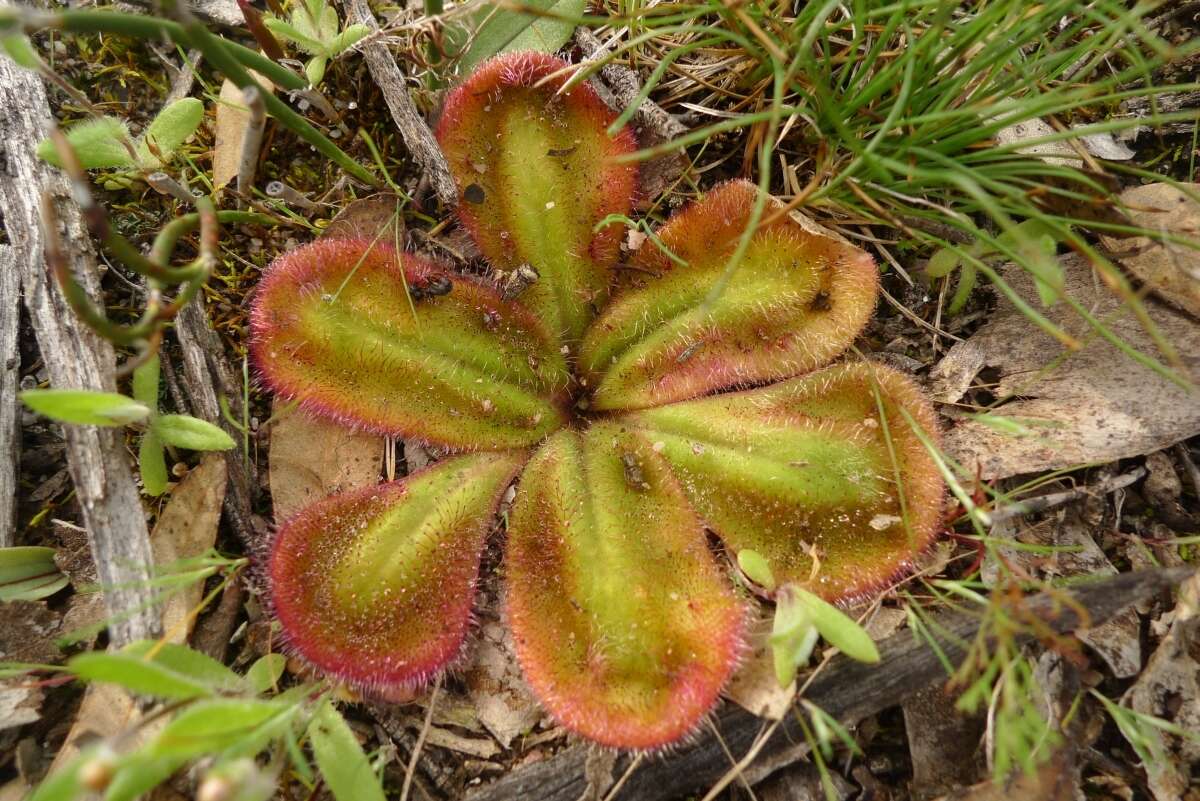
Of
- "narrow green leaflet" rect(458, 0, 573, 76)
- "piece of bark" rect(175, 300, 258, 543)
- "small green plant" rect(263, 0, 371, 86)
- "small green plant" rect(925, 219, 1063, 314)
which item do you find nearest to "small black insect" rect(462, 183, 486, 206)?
"narrow green leaflet" rect(458, 0, 573, 76)

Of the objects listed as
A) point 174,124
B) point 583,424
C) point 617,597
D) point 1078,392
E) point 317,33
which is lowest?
point 617,597

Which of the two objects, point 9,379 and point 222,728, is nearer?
point 222,728

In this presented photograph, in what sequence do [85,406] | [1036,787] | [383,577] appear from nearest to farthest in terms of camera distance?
[85,406] < [1036,787] < [383,577]

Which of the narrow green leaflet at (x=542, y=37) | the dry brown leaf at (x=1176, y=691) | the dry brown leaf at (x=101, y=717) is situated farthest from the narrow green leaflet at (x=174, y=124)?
the dry brown leaf at (x=1176, y=691)

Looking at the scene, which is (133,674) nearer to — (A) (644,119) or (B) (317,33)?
(B) (317,33)

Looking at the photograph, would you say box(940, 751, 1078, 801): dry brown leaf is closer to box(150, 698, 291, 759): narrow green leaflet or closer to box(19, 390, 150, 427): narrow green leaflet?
box(150, 698, 291, 759): narrow green leaflet

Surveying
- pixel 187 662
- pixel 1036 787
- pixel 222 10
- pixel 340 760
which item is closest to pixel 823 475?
pixel 1036 787

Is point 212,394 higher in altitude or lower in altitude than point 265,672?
higher
